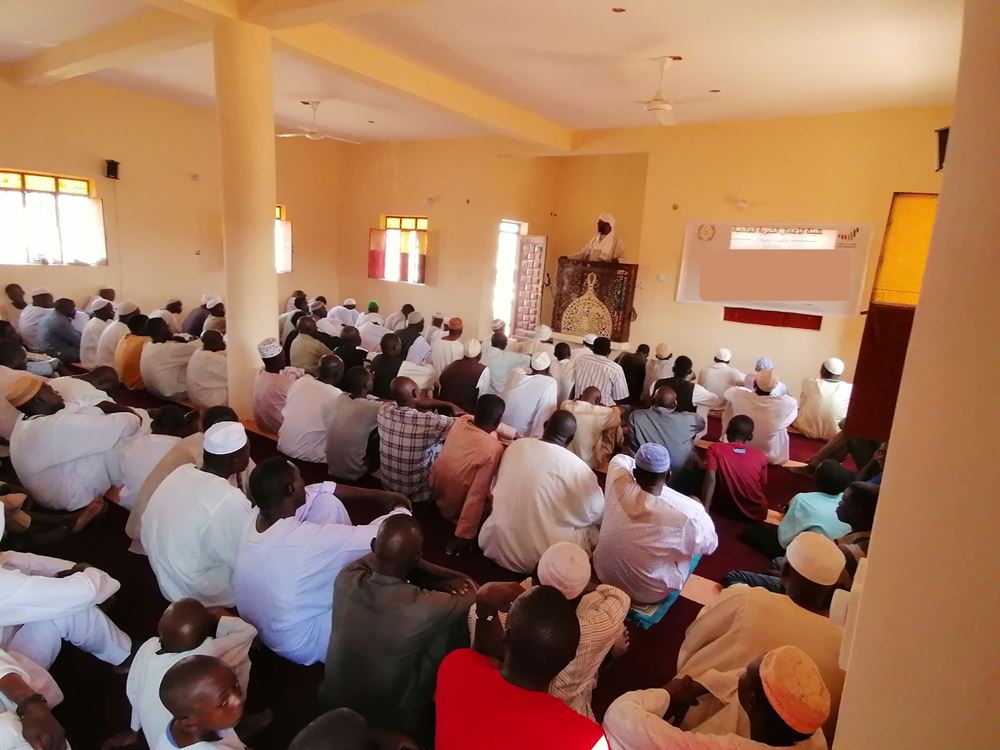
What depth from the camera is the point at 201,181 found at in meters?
8.30

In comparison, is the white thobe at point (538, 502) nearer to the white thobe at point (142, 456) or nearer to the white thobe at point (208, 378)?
the white thobe at point (142, 456)

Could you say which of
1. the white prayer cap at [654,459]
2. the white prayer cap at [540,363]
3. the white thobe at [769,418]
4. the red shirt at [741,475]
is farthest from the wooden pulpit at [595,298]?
the white prayer cap at [654,459]

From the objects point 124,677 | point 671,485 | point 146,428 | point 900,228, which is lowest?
point 124,677

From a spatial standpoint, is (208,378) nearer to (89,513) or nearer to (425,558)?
(89,513)

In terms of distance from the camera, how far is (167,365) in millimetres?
5109

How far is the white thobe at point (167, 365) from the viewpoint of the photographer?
509 cm

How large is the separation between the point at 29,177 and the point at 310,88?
377cm

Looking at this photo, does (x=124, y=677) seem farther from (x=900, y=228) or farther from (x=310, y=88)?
(x=900, y=228)

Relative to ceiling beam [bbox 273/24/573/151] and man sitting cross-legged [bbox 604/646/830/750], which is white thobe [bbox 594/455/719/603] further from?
ceiling beam [bbox 273/24/573/151]

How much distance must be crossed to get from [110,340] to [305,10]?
3907mm

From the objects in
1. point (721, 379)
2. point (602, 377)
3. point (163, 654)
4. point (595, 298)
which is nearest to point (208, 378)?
point (602, 377)

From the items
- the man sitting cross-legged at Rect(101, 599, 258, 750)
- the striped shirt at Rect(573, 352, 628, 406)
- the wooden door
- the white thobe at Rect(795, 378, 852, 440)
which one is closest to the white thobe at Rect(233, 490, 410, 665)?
the man sitting cross-legged at Rect(101, 599, 258, 750)

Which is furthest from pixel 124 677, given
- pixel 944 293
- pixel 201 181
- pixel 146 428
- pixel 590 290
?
pixel 201 181

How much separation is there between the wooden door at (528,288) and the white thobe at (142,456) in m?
6.89
